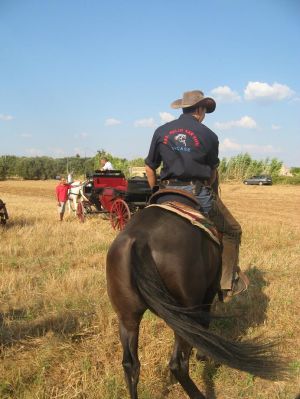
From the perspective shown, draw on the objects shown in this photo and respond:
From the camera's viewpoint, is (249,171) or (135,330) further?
(249,171)

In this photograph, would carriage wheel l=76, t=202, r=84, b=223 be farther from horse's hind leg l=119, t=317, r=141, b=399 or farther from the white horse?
horse's hind leg l=119, t=317, r=141, b=399

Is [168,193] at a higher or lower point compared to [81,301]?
higher

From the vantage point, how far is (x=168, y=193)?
333 cm

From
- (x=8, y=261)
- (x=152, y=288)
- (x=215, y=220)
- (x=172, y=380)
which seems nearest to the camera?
(x=152, y=288)

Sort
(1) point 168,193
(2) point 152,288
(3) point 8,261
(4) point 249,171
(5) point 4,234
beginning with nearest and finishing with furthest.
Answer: (2) point 152,288, (1) point 168,193, (3) point 8,261, (5) point 4,234, (4) point 249,171

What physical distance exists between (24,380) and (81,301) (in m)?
1.64

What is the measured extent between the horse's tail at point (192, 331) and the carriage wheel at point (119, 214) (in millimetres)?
7989

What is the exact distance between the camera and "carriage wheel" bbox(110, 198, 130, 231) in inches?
428

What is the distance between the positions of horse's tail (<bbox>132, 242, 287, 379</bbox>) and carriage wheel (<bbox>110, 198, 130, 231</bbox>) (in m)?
7.99

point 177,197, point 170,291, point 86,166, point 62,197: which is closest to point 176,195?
point 177,197

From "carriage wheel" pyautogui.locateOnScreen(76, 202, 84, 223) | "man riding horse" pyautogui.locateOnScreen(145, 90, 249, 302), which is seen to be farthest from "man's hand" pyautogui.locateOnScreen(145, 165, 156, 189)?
"carriage wheel" pyautogui.locateOnScreen(76, 202, 84, 223)

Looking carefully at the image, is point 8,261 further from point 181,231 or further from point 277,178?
point 277,178

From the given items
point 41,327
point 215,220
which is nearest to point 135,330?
point 215,220

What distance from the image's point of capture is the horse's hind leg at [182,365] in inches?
115
